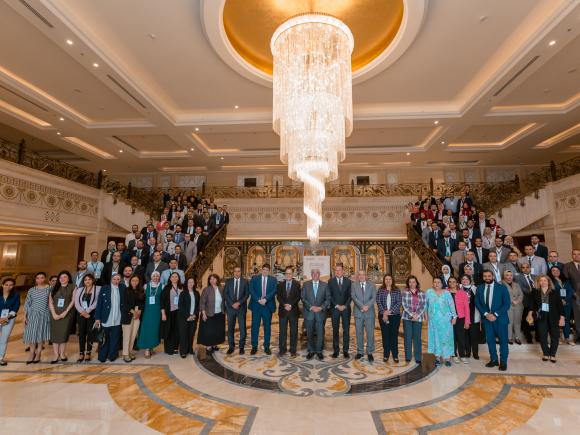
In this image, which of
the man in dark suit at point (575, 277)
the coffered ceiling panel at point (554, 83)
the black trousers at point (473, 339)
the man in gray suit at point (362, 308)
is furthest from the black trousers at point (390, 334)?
the coffered ceiling panel at point (554, 83)

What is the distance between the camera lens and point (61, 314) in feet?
16.0

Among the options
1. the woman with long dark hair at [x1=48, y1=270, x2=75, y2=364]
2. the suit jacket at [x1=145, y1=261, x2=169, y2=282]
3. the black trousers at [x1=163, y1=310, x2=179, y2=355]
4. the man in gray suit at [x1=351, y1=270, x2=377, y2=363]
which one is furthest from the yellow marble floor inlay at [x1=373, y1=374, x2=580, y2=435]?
the suit jacket at [x1=145, y1=261, x2=169, y2=282]

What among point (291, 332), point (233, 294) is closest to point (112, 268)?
point (233, 294)

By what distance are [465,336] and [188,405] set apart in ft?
13.7

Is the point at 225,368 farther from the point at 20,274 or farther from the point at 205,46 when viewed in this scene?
the point at 20,274

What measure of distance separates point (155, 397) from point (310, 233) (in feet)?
20.0

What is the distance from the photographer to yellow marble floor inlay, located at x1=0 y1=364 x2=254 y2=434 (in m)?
3.08

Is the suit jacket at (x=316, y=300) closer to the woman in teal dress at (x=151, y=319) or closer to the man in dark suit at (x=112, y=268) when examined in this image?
the woman in teal dress at (x=151, y=319)

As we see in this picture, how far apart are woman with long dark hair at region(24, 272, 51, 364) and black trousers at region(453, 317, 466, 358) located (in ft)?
20.5

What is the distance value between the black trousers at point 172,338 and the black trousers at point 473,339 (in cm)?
464

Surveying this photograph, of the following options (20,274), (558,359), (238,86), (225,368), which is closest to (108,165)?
(20,274)

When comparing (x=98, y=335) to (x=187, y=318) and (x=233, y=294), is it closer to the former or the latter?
(x=187, y=318)

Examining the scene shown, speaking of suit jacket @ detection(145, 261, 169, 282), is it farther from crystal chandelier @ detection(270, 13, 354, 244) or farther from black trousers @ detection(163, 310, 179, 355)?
crystal chandelier @ detection(270, 13, 354, 244)

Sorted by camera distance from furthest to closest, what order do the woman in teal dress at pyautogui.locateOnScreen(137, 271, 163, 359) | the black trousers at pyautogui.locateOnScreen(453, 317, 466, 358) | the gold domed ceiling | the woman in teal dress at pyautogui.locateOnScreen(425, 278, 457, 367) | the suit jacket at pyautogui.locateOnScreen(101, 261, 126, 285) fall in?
the suit jacket at pyautogui.locateOnScreen(101, 261, 126, 285), the gold domed ceiling, the woman in teal dress at pyautogui.locateOnScreen(137, 271, 163, 359), the black trousers at pyautogui.locateOnScreen(453, 317, 466, 358), the woman in teal dress at pyautogui.locateOnScreen(425, 278, 457, 367)
